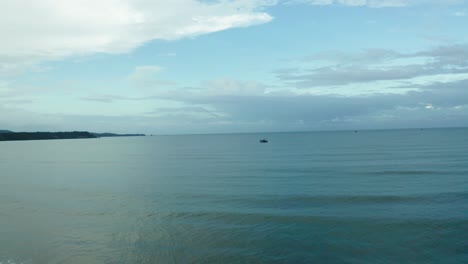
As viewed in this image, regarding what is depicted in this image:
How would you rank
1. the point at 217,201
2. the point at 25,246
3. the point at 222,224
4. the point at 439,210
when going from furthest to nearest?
1. the point at 217,201
2. the point at 439,210
3. the point at 222,224
4. the point at 25,246

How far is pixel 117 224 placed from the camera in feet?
80.4

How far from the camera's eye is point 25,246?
1998cm

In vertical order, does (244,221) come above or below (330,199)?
below

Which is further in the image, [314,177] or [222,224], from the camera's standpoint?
[314,177]

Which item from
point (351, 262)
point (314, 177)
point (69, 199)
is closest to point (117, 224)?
point (69, 199)

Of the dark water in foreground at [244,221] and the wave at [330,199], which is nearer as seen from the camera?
the dark water in foreground at [244,221]

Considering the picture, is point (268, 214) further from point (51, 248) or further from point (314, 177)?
point (314, 177)

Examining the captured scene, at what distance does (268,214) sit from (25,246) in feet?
47.9

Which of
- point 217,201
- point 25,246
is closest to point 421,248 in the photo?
point 217,201

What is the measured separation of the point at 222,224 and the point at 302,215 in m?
5.48

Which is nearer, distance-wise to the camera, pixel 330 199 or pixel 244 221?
pixel 244 221

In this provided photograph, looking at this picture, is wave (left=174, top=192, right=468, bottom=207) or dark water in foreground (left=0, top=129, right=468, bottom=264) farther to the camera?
wave (left=174, top=192, right=468, bottom=207)

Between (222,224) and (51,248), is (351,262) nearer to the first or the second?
(222,224)

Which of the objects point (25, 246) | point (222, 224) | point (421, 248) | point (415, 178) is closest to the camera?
point (421, 248)
